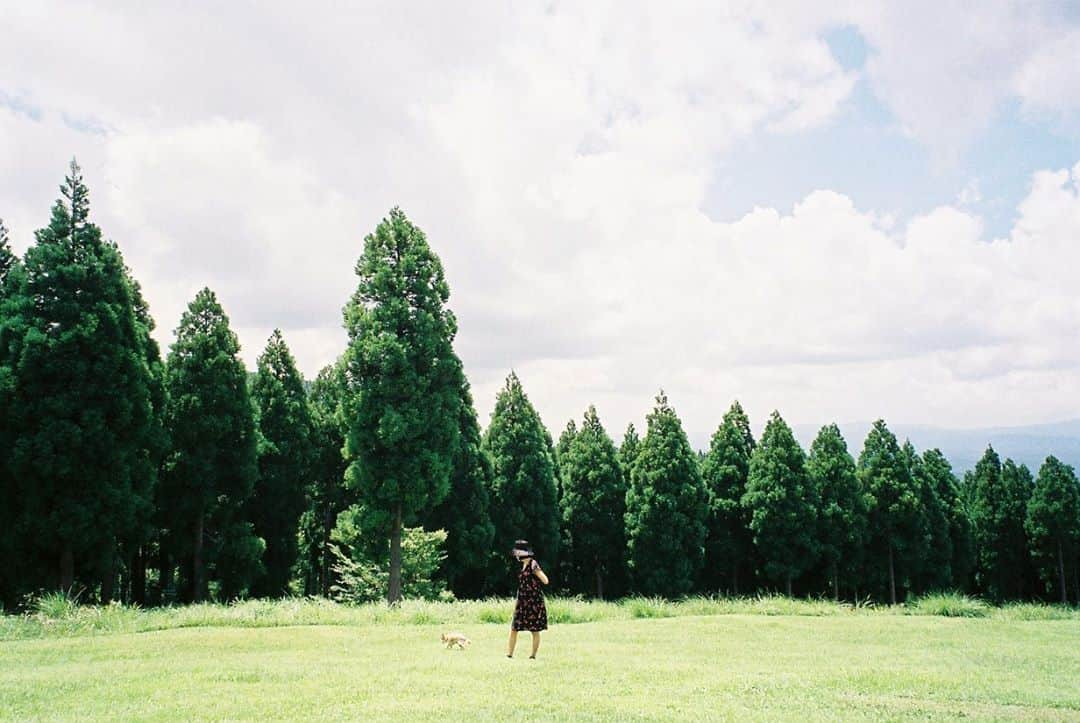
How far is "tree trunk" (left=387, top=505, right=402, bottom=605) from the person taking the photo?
22.8m

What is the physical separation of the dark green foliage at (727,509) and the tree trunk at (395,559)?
2206cm

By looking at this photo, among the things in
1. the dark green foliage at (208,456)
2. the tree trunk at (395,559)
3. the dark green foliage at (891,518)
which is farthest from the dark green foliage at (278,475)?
the dark green foliage at (891,518)

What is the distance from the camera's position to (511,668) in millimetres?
10734

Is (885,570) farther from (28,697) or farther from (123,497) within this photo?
(28,697)

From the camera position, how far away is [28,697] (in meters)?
8.84

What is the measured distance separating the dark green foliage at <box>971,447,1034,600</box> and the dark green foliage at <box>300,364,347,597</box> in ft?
134

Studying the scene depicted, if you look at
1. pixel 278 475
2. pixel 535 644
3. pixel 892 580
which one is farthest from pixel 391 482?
pixel 892 580

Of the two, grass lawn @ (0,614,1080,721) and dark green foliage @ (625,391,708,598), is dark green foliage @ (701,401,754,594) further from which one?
grass lawn @ (0,614,1080,721)

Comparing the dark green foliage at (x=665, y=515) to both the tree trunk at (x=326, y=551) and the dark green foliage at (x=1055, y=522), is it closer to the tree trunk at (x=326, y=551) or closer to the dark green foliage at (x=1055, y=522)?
the tree trunk at (x=326, y=551)

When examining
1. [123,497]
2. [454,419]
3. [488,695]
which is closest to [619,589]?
[454,419]

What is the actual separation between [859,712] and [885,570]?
126 feet

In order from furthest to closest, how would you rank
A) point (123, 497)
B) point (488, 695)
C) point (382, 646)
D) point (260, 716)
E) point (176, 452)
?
point (176, 452), point (123, 497), point (382, 646), point (488, 695), point (260, 716)

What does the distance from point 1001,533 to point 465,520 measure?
38092mm

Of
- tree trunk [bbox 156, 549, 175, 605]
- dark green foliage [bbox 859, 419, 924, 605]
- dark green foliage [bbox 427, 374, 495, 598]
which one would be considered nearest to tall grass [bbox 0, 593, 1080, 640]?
tree trunk [bbox 156, 549, 175, 605]
